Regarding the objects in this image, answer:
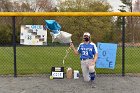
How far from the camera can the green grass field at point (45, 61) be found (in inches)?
477

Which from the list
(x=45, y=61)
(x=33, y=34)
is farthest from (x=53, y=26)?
(x=45, y=61)

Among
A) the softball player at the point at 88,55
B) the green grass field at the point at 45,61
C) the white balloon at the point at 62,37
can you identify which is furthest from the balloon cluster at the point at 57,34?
the green grass field at the point at 45,61

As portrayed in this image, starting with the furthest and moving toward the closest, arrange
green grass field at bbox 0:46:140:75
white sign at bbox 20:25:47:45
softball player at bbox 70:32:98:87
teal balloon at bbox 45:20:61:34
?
green grass field at bbox 0:46:140:75, white sign at bbox 20:25:47:45, teal balloon at bbox 45:20:61:34, softball player at bbox 70:32:98:87

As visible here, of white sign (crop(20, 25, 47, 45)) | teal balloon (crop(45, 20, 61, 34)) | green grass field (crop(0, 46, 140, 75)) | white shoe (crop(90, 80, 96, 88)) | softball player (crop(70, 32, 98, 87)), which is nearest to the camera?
white shoe (crop(90, 80, 96, 88))

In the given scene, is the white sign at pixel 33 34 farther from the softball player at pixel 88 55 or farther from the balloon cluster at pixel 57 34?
the softball player at pixel 88 55

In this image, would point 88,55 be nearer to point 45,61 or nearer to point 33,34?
point 33,34

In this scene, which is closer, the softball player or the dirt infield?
the dirt infield

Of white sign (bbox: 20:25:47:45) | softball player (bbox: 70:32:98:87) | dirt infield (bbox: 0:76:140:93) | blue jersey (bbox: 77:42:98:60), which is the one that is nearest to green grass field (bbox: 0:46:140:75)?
dirt infield (bbox: 0:76:140:93)

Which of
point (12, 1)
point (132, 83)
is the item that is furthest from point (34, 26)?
point (12, 1)

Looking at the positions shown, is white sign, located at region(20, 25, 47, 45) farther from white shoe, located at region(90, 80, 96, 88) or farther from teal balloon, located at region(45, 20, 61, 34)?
white shoe, located at region(90, 80, 96, 88)

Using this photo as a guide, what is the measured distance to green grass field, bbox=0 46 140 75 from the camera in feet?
39.7

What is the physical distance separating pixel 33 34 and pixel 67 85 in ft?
6.03

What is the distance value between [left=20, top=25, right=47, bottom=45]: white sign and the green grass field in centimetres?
147

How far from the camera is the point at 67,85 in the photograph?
30.7 ft
